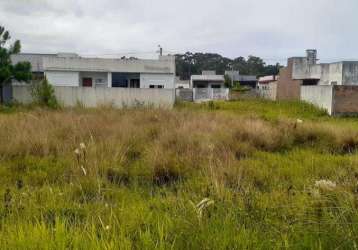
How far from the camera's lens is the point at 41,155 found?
6.56 m

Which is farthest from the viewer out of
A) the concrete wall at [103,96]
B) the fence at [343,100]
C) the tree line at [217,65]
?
the tree line at [217,65]

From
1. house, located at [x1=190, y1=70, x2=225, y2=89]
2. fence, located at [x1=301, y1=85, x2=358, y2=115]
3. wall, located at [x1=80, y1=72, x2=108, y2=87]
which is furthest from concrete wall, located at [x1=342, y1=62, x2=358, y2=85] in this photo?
house, located at [x1=190, y1=70, x2=225, y2=89]

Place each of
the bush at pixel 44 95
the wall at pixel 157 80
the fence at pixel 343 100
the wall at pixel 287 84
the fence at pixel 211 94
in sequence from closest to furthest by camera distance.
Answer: the bush at pixel 44 95
the fence at pixel 343 100
the wall at pixel 157 80
the wall at pixel 287 84
the fence at pixel 211 94

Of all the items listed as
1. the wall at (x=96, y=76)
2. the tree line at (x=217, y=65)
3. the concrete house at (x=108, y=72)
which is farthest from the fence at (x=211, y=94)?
the tree line at (x=217, y=65)

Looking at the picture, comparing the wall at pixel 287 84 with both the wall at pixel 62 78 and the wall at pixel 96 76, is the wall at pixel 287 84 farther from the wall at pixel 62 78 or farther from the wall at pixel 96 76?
the wall at pixel 62 78

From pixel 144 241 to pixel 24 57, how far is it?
42.7 metres

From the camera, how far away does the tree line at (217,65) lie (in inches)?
3625

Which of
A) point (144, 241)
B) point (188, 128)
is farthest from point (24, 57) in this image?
point (144, 241)

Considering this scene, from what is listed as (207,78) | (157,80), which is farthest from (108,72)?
(207,78)

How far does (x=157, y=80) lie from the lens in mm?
32031

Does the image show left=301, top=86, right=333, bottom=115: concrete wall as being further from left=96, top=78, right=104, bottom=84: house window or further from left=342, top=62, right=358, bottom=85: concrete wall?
left=96, top=78, right=104, bottom=84: house window

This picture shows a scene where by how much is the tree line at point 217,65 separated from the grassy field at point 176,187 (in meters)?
80.6

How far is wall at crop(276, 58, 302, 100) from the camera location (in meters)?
32.7

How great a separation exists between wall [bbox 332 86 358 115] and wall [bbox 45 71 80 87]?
2166 centimetres
